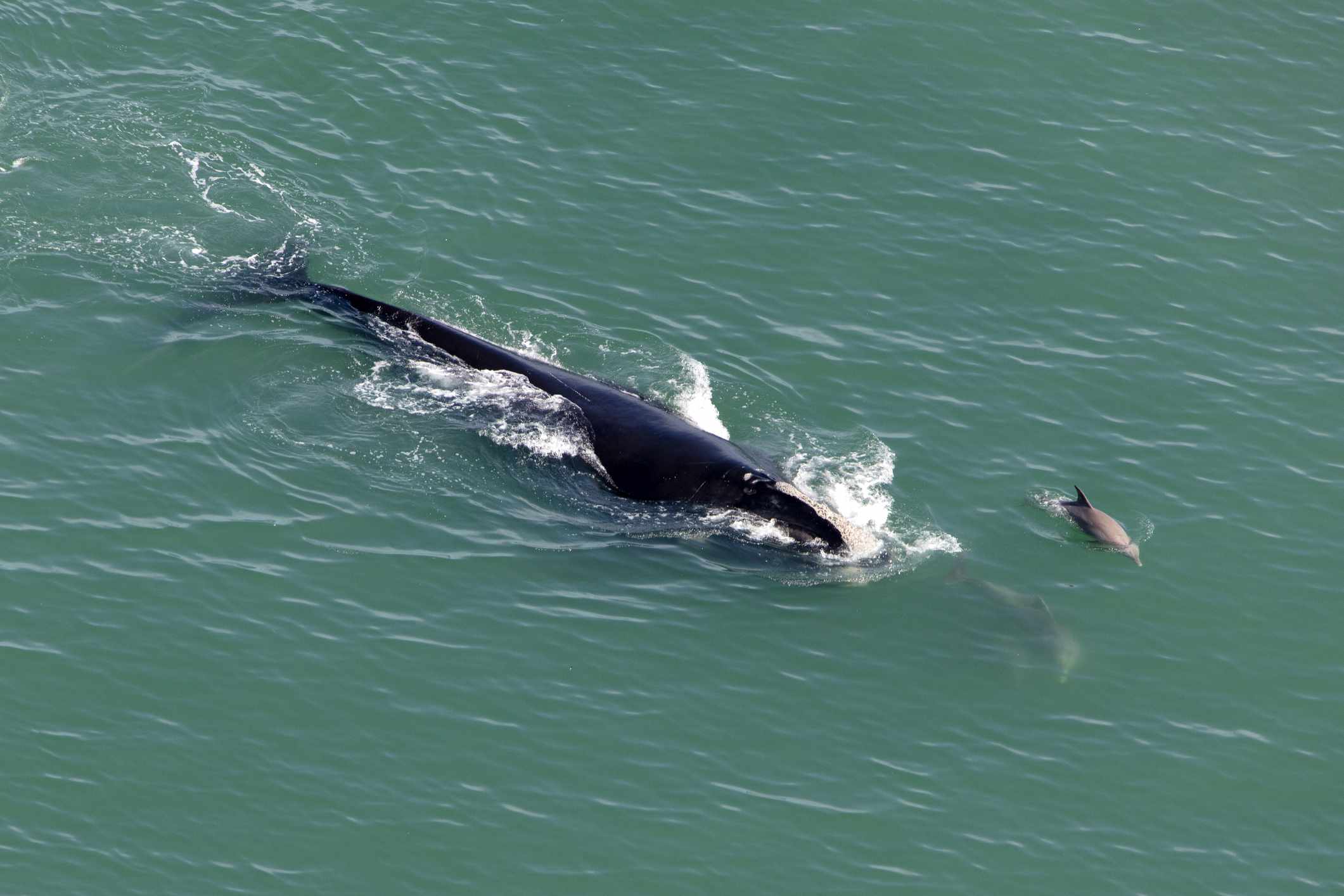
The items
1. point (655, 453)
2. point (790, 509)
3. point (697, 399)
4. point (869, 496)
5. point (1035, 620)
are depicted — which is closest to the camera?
point (1035, 620)

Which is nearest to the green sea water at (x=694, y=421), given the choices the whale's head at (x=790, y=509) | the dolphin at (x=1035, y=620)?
the dolphin at (x=1035, y=620)

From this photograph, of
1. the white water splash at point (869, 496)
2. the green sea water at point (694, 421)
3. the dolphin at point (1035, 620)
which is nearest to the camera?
the green sea water at point (694, 421)

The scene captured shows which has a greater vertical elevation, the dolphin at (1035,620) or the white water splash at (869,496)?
the white water splash at (869,496)

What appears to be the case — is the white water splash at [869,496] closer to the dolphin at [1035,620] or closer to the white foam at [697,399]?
the dolphin at [1035,620]

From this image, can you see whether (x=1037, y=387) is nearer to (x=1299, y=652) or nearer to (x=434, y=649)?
(x=1299, y=652)

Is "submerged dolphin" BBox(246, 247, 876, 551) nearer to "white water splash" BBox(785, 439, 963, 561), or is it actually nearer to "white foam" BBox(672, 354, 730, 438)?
"white water splash" BBox(785, 439, 963, 561)

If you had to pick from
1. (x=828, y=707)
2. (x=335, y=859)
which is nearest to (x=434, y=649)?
(x=335, y=859)

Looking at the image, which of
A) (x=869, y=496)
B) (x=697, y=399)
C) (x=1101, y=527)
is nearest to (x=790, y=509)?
(x=869, y=496)

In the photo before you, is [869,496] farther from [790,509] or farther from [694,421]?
[694,421]
